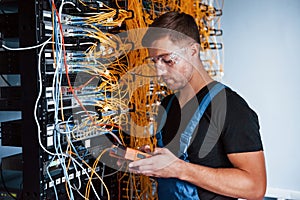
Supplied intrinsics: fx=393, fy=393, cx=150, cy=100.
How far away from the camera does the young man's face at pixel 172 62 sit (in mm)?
1473

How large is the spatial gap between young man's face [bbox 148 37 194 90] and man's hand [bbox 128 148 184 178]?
327 mm

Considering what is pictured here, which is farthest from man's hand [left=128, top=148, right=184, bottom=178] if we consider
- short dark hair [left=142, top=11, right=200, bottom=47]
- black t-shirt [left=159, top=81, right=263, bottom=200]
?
short dark hair [left=142, top=11, right=200, bottom=47]

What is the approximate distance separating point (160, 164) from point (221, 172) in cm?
21

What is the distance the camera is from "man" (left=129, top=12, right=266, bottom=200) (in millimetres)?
1315

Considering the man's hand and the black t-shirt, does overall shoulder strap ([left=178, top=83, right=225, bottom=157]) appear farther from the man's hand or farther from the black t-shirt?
the man's hand

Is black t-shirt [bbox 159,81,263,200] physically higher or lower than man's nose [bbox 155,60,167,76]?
lower

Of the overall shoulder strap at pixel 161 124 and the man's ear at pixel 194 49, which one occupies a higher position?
the man's ear at pixel 194 49

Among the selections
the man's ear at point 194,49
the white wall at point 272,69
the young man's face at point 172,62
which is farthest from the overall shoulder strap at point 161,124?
the white wall at point 272,69

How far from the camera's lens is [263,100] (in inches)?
134

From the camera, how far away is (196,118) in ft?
4.72

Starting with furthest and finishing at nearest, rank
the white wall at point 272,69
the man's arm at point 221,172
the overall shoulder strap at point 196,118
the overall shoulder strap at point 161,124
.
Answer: the white wall at point 272,69 < the overall shoulder strap at point 161,124 < the overall shoulder strap at point 196,118 < the man's arm at point 221,172

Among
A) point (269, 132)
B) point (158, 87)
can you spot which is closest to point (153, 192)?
point (158, 87)

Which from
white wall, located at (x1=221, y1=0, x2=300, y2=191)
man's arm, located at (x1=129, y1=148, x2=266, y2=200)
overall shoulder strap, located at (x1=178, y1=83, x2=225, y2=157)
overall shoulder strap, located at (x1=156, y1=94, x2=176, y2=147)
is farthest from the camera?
white wall, located at (x1=221, y1=0, x2=300, y2=191)

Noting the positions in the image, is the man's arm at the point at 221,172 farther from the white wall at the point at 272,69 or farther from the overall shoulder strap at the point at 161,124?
the white wall at the point at 272,69
